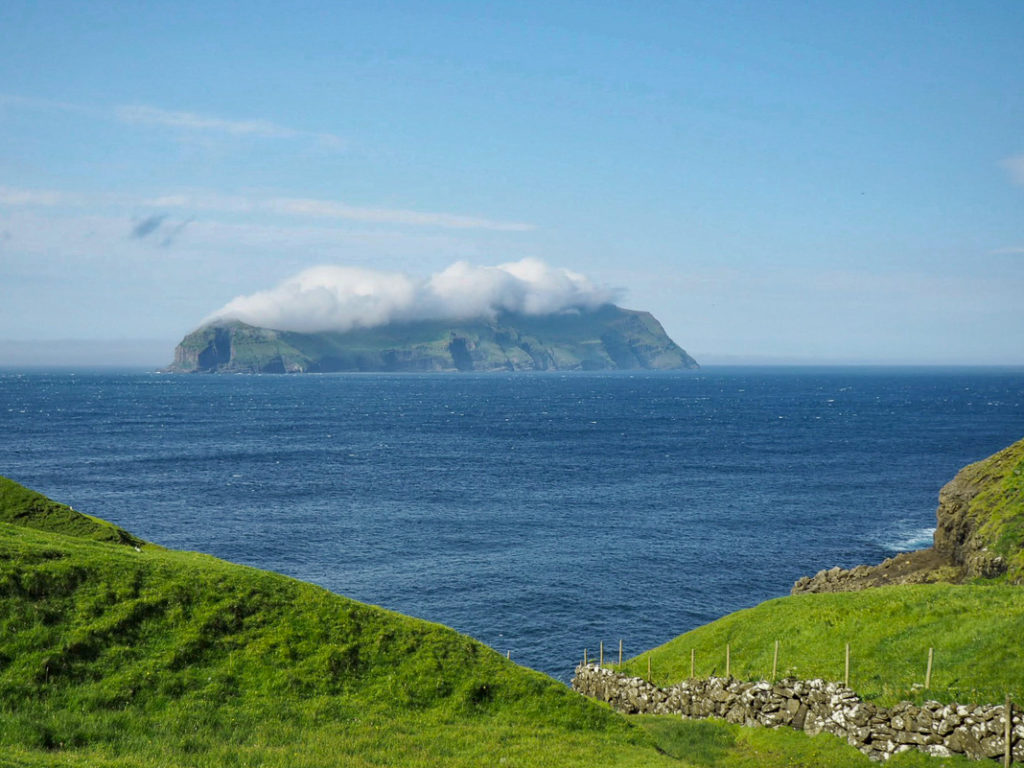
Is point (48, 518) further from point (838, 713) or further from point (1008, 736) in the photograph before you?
point (1008, 736)

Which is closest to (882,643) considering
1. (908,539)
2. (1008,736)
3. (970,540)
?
(1008,736)

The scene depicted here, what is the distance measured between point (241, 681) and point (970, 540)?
199 feet

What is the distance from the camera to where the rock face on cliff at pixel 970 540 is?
57.6 metres

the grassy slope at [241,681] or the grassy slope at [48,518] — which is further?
the grassy slope at [48,518]

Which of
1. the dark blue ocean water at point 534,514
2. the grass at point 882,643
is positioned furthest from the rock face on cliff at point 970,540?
the grass at point 882,643

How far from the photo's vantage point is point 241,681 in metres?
29.4

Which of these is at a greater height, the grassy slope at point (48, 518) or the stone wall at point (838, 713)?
the grassy slope at point (48, 518)

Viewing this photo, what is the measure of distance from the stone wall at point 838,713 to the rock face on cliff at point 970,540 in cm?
3093

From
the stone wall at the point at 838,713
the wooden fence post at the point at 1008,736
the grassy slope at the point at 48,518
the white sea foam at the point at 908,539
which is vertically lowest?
the white sea foam at the point at 908,539

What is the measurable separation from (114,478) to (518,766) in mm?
122778

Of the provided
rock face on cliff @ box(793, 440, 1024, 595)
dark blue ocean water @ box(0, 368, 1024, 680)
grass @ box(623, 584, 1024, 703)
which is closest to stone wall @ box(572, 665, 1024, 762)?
grass @ box(623, 584, 1024, 703)

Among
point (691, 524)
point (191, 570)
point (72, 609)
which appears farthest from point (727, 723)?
point (691, 524)

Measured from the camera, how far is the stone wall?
26812 millimetres

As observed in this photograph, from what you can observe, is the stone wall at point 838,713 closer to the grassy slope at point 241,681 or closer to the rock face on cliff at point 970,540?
the grassy slope at point 241,681
